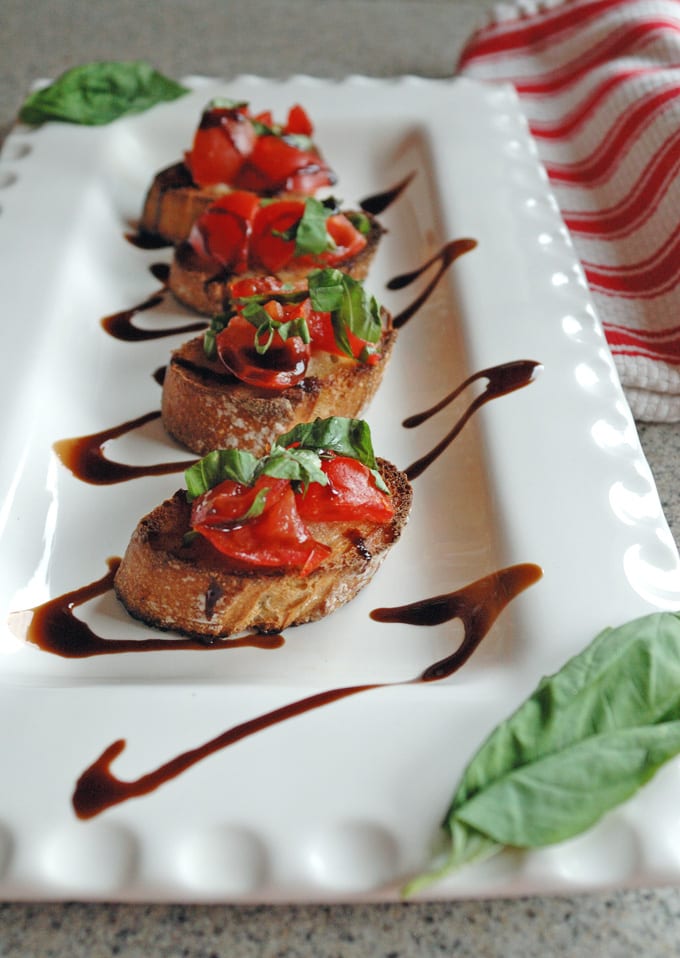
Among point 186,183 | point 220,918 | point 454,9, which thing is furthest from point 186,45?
point 220,918

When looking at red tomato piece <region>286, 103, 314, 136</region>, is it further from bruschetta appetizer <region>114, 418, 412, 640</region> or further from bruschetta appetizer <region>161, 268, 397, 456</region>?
bruschetta appetizer <region>114, 418, 412, 640</region>

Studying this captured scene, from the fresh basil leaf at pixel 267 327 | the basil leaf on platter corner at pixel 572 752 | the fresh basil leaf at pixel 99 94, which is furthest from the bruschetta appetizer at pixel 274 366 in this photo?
the fresh basil leaf at pixel 99 94

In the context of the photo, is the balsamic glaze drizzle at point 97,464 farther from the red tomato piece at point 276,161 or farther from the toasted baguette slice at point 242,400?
the red tomato piece at point 276,161

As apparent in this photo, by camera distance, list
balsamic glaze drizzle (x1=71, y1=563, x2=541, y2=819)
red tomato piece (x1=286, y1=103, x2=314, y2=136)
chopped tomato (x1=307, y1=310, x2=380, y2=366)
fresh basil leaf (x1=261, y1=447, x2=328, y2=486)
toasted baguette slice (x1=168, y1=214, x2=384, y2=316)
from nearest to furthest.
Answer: balsamic glaze drizzle (x1=71, y1=563, x2=541, y2=819)
fresh basil leaf (x1=261, y1=447, x2=328, y2=486)
chopped tomato (x1=307, y1=310, x2=380, y2=366)
toasted baguette slice (x1=168, y1=214, x2=384, y2=316)
red tomato piece (x1=286, y1=103, x2=314, y2=136)

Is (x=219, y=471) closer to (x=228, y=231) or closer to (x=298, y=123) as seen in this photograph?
(x=228, y=231)

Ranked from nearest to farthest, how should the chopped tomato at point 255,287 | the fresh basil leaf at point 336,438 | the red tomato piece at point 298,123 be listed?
the fresh basil leaf at point 336,438, the chopped tomato at point 255,287, the red tomato piece at point 298,123

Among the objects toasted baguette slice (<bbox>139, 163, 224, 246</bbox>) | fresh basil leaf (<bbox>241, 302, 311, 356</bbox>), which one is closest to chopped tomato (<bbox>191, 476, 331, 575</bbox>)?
fresh basil leaf (<bbox>241, 302, 311, 356</bbox>)
